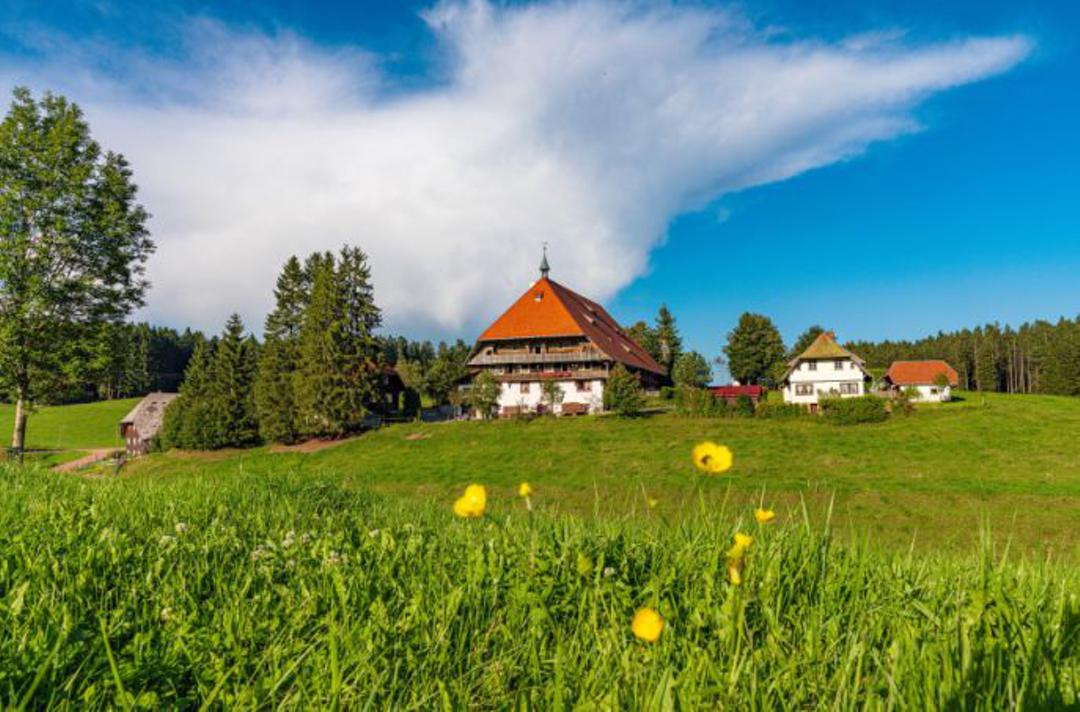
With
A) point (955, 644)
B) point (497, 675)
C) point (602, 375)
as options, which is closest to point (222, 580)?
point (497, 675)

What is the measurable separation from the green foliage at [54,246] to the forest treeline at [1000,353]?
401 ft

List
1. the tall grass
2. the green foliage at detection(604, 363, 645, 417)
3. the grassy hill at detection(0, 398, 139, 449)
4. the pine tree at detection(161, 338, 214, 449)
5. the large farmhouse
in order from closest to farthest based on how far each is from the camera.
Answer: the tall grass, the green foliage at detection(604, 363, 645, 417), the pine tree at detection(161, 338, 214, 449), the large farmhouse, the grassy hill at detection(0, 398, 139, 449)

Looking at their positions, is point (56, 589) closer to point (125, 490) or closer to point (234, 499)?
point (234, 499)

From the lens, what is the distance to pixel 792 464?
2636 cm

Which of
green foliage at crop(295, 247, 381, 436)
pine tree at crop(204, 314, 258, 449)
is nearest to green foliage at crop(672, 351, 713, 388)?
green foliage at crop(295, 247, 381, 436)

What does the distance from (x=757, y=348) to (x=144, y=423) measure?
73.9 meters

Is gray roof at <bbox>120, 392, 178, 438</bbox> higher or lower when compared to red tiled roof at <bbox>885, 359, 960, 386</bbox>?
lower

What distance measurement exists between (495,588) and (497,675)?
1.97ft

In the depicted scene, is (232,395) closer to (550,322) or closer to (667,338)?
(550,322)

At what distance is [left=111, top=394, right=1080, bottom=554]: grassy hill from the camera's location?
57.4 ft

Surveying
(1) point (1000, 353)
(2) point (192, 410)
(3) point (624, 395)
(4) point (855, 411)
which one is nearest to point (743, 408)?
(4) point (855, 411)

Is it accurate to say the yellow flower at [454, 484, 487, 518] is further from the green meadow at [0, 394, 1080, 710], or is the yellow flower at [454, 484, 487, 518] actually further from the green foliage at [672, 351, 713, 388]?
the green foliage at [672, 351, 713, 388]

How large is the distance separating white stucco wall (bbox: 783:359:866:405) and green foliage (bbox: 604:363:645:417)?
71.0 ft

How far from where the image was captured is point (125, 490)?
215 inches
